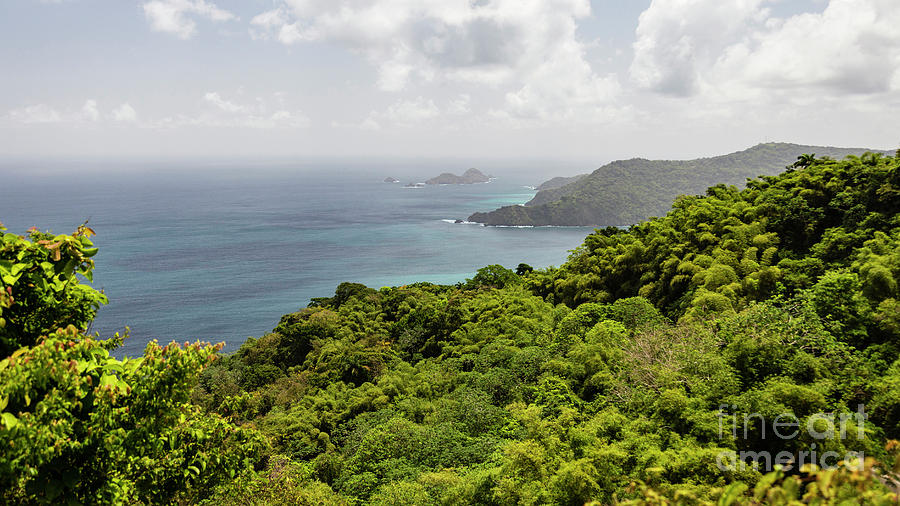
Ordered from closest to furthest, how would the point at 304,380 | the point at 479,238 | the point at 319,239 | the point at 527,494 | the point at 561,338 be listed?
the point at 527,494 → the point at 561,338 → the point at 304,380 → the point at 319,239 → the point at 479,238

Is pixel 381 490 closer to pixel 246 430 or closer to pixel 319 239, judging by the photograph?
pixel 246 430

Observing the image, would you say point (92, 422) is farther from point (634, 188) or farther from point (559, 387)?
point (634, 188)

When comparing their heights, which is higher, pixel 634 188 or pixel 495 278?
pixel 634 188

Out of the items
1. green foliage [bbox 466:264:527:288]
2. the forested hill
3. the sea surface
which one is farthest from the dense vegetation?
the forested hill

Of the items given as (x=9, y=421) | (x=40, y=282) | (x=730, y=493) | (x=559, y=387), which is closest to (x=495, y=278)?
(x=559, y=387)

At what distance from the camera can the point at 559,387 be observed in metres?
13.7

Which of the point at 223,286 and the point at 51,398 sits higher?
the point at 51,398

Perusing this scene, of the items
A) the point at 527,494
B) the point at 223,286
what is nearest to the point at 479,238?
the point at 223,286

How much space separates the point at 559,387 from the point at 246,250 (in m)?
85.6

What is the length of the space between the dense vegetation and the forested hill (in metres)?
102

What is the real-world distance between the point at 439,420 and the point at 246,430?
37.5 feet

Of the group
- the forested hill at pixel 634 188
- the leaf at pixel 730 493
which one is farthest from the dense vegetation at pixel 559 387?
the forested hill at pixel 634 188

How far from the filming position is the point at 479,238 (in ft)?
355

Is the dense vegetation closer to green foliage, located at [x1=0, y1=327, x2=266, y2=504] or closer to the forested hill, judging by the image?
green foliage, located at [x1=0, y1=327, x2=266, y2=504]
